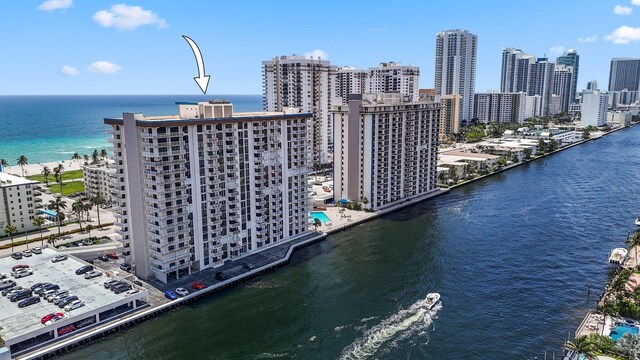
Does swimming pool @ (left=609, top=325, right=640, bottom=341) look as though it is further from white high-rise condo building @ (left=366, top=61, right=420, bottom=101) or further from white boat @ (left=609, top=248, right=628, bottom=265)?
white high-rise condo building @ (left=366, top=61, right=420, bottom=101)

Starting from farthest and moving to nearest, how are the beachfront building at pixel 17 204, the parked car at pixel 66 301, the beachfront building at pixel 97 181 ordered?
the beachfront building at pixel 97 181, the beachfront building at pixel 17 204, the parked car at pixel 66 301

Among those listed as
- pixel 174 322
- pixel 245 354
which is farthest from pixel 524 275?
pixel 174 322

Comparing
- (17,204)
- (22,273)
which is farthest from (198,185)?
(17,204)

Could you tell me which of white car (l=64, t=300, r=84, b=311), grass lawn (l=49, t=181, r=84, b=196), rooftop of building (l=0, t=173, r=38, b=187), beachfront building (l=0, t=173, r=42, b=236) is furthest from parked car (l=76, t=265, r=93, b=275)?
grass lawn (l=49, t=181, r=84, b=196)

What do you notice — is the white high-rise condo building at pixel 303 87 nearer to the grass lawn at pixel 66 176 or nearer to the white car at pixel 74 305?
the grass lawn at pixel 66 176

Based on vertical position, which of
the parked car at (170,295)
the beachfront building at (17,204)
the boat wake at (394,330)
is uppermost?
the beachfront building at (17,204)

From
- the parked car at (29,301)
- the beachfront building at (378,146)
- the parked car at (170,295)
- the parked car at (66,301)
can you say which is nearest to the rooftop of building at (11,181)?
the parked car at (29,301)

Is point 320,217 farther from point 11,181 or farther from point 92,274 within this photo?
point 11,181
